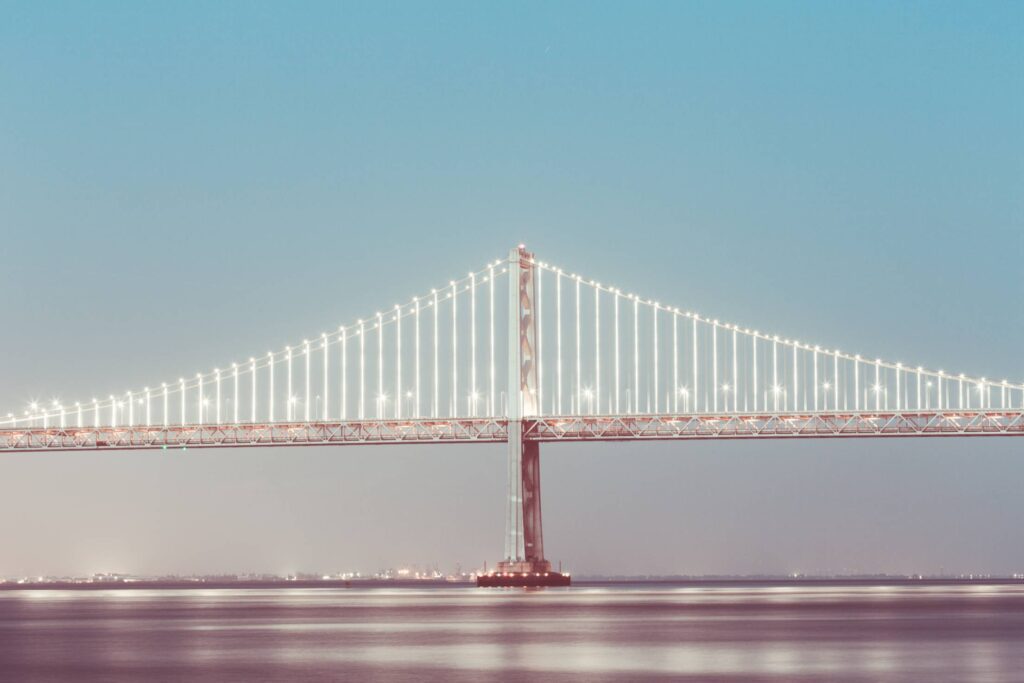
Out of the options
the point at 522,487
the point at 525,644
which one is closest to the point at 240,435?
the point at 522,487

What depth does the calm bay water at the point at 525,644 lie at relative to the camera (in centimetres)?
2623

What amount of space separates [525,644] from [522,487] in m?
29.5

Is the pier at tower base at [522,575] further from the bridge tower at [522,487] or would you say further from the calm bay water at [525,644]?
the calm bay water at [525,644]

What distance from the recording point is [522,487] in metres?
62.0

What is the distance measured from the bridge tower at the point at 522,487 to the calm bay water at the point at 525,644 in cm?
1099

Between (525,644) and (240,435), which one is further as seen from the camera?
(240,435)

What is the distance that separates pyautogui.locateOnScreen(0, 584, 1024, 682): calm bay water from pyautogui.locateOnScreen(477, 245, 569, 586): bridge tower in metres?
11.0

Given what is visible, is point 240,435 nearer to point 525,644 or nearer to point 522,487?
point 522,487

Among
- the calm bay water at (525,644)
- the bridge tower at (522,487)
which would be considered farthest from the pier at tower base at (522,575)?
the calm bay water at (525,644)

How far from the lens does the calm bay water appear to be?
26.2 metres

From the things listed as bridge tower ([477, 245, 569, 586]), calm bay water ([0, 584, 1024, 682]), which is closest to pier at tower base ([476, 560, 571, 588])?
bridge tower ([477, 245, 569, 586])

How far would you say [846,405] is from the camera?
209 ft

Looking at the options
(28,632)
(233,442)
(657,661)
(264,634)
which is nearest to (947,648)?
(657,661)

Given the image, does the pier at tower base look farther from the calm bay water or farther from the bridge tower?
the calm bay water
